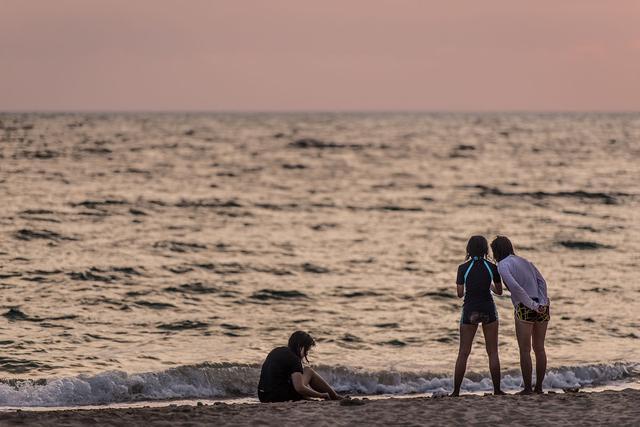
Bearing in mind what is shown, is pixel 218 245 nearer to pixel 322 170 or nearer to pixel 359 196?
pixel 359 196

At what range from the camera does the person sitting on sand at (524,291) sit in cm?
1062

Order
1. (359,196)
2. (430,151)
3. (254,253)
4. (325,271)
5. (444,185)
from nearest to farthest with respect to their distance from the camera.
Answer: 1. (325,271)
2. (254,253)
3. (359,196)
4. (444,185)
5. (430,151)

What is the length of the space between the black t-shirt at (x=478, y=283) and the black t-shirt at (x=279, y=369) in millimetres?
2106

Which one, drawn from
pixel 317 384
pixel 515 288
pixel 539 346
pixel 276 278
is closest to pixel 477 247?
pixel 515 288

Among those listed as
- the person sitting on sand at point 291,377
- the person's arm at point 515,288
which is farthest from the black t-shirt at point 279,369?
the person's arm at point 515,288

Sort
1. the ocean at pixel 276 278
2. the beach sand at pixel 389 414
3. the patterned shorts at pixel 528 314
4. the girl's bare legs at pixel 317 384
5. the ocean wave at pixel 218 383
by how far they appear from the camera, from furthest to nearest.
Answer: the ocean at pixel 276 278 → the ocean wave at pixel 218 383 → the girl's bare legs at pixel 317 384 → the patterned shorts at pixel 528 314 → the beach sand at pixel 389 414

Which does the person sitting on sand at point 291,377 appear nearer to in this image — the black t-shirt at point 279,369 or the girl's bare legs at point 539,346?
the black t-shirt at point 279,369

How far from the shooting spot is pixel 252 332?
57.9ft

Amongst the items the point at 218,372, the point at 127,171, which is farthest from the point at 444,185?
the point at 218,372

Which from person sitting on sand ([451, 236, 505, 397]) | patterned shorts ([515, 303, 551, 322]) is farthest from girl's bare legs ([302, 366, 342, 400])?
patterned shorts ([515, 303, 551, 322])

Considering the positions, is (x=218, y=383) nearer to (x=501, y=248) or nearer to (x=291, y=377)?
(x=291, y=377)

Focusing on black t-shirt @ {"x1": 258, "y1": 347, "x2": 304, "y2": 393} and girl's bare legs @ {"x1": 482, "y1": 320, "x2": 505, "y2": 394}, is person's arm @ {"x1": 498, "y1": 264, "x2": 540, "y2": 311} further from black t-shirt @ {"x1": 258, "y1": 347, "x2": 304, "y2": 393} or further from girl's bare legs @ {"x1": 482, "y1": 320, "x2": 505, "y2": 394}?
black t-shirt @ {"x1": 258, "y1": 347, "x2": 304, "y2": 393}

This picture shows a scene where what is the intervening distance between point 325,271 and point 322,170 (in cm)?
4084

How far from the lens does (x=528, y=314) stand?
10.8m
